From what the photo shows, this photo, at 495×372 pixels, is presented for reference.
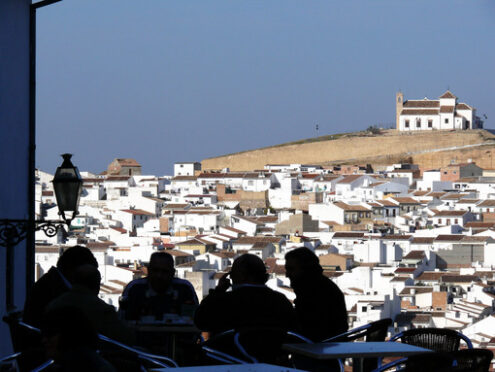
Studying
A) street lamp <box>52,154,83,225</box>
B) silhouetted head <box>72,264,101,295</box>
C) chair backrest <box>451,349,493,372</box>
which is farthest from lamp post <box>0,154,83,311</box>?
chair backrest <box>451,349,493,372</box>

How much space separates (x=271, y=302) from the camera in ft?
10.8

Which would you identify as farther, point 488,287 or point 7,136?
point 488,287

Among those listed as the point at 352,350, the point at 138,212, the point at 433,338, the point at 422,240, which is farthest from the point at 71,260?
the point at 138,212

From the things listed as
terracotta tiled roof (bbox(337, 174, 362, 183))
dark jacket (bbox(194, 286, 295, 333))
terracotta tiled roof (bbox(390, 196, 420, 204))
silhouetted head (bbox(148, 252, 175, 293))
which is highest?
terracotta tiled roof (bbox(337, 174, 362, 183))

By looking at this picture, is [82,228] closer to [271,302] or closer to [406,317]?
[406,317]

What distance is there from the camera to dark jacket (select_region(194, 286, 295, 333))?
3.28 metres

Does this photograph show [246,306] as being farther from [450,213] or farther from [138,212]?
[138,212]

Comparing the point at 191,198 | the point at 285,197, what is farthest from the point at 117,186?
the point at 285,197

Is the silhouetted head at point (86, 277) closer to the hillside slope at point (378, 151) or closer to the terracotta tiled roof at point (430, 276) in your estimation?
the terracotta tiled roof at point (430, 276)

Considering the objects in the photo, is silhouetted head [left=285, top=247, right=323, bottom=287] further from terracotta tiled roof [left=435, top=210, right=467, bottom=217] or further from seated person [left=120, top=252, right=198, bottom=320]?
terracotta tiled roof [left=435, top=210, right=467, bottom=217]

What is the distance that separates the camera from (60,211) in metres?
4.24

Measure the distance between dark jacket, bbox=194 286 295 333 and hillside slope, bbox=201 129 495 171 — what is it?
172 ft

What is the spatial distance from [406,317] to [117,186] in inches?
1203

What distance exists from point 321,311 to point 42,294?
2.89ft
